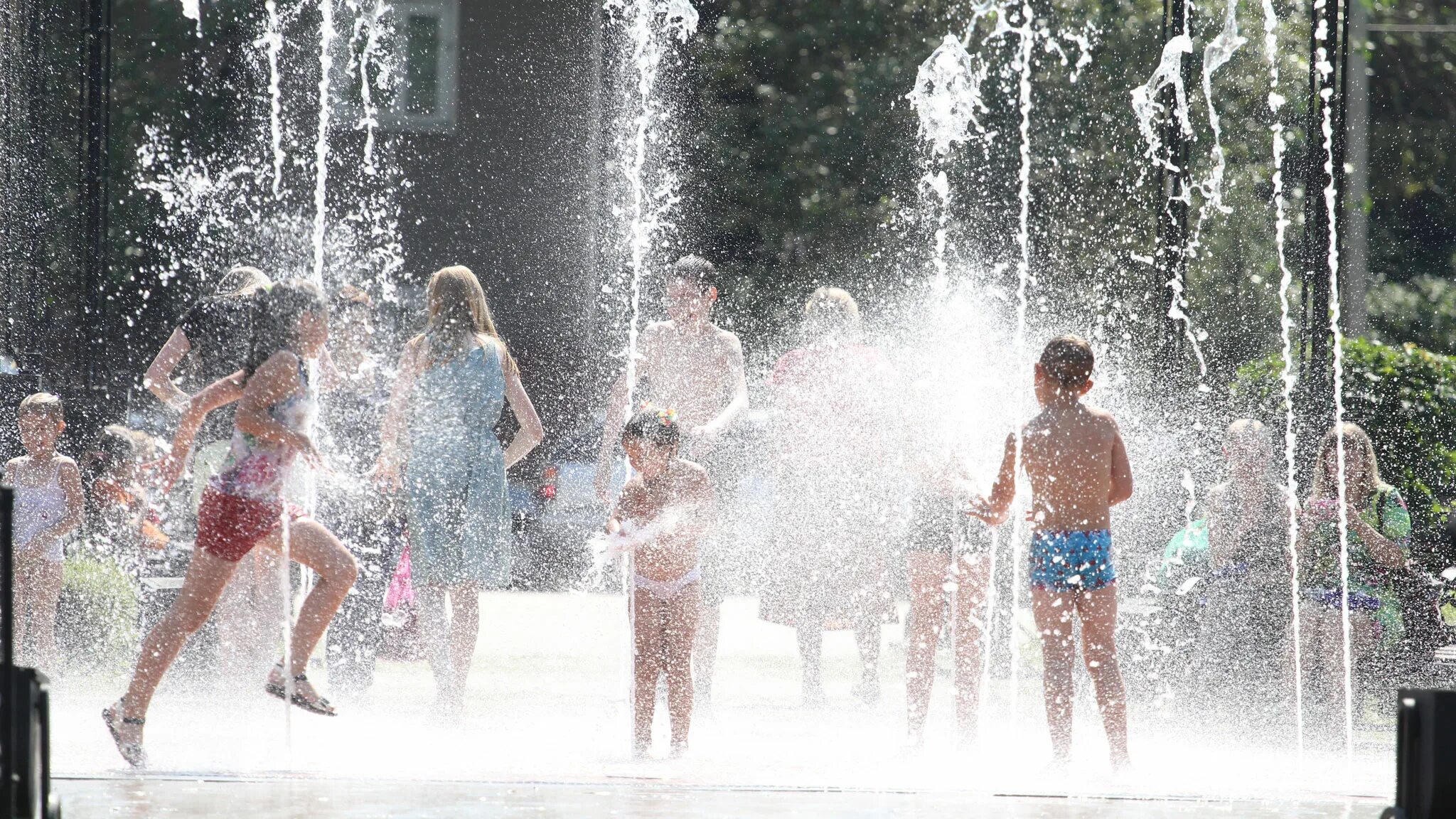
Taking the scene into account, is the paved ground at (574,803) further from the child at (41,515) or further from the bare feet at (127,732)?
the child at (41,515)

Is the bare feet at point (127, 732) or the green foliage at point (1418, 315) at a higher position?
the green foliage at point (1418, 315)

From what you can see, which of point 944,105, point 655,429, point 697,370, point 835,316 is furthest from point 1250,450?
point 944,105

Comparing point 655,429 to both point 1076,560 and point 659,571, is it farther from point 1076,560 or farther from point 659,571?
point 1076,560

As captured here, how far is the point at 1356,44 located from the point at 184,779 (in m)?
11.9

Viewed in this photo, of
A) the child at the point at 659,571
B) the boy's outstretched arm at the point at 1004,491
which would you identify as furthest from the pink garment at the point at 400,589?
the boy's outstretched arm at the point at 1004,491

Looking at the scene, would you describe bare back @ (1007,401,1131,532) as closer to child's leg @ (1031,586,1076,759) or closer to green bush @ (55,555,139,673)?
child's leg @ (1031,586,1076,759)

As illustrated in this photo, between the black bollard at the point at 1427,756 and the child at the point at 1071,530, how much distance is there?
173 centimetres

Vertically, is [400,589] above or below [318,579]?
below

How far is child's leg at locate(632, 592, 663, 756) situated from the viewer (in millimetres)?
5832

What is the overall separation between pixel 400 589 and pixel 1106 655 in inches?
112

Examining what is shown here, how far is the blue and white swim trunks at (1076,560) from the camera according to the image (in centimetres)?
558

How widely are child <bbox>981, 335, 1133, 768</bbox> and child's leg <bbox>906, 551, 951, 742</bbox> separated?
0.58 metres

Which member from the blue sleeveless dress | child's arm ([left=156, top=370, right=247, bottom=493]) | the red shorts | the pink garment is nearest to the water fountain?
the pink garment

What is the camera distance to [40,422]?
694 centimetres
